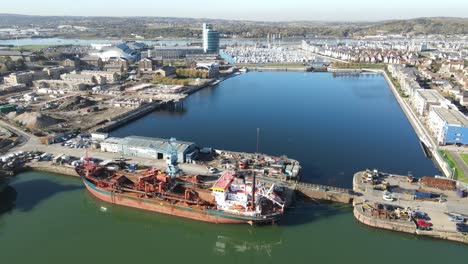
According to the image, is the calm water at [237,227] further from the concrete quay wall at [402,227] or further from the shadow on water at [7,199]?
the concrete quay wall at [402,227]

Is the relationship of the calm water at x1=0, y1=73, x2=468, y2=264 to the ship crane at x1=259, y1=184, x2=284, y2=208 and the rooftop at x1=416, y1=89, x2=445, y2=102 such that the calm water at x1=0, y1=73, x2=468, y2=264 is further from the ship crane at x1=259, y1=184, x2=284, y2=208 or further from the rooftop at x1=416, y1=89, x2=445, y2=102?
the rooftop at x1=416, y1=89, x2=445, y2=102

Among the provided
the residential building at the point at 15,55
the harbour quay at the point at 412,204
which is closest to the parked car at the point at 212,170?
the harbour quay at the point at 412,204

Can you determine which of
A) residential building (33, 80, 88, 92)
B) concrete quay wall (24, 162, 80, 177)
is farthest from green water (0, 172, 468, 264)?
residential building (33, 80, 88, 92)

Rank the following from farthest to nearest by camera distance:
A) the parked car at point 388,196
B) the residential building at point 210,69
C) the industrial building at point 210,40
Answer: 1. the industrial building at point 210,40
2. the residential building at point 210,69
3. the parked car at point 388,196

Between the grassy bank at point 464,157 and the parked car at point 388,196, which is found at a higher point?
the grassy bank at point 464,157

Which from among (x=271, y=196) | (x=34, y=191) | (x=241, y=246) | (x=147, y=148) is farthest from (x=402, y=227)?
(x=34, y=191)

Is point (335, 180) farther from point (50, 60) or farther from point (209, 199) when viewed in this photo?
point (50, 60)

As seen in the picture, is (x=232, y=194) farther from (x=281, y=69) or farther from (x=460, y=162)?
(x=281, y=69)
